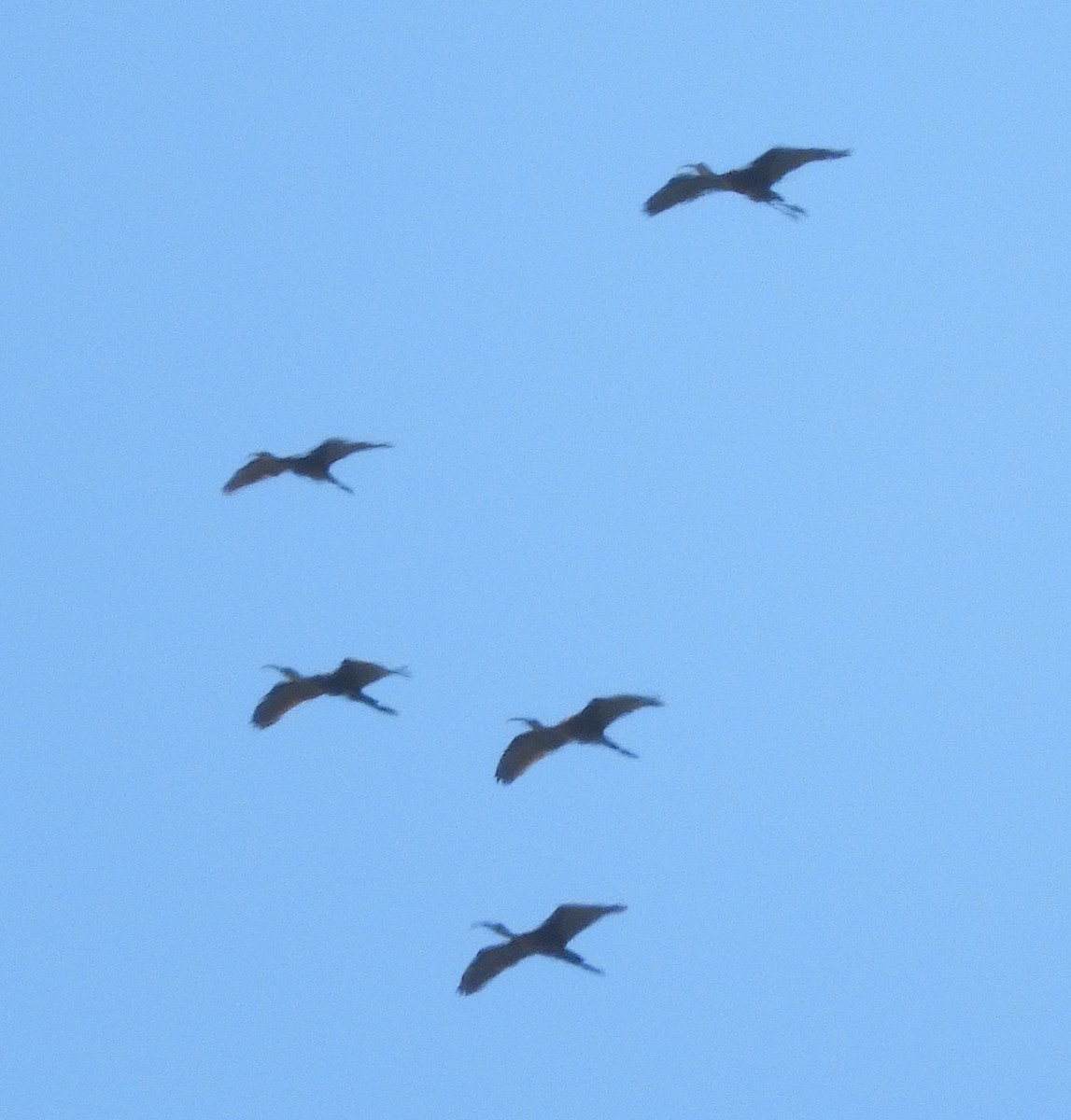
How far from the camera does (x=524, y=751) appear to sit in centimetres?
2939

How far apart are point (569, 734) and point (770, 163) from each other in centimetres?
601

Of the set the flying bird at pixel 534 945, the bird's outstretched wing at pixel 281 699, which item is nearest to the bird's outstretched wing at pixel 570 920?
the flying bird at pixel 534 945

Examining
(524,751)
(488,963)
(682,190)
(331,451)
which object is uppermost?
(682,190)

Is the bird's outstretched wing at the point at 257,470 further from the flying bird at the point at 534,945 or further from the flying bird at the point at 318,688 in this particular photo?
the flying bird at the point at 534,945

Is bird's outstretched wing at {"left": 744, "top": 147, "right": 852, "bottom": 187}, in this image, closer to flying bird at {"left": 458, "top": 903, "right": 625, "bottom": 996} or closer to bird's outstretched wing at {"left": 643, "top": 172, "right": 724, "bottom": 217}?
bird's outstretched wing at {"left": 643, "top": 172, "right": 724, "bottom": 217}

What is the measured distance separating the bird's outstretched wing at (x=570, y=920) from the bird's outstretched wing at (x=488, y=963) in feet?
1.35

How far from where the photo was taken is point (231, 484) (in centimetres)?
3131

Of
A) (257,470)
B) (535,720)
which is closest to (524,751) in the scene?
(535,720)

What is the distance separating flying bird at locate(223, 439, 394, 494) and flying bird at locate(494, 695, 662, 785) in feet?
10.4

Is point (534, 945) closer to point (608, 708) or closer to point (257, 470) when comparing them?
point (608, 708)

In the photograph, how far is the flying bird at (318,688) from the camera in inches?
1173

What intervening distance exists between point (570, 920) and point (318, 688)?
389 cm

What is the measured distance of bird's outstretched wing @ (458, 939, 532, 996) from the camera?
2892 cm

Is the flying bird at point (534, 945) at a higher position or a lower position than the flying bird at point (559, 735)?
lower
